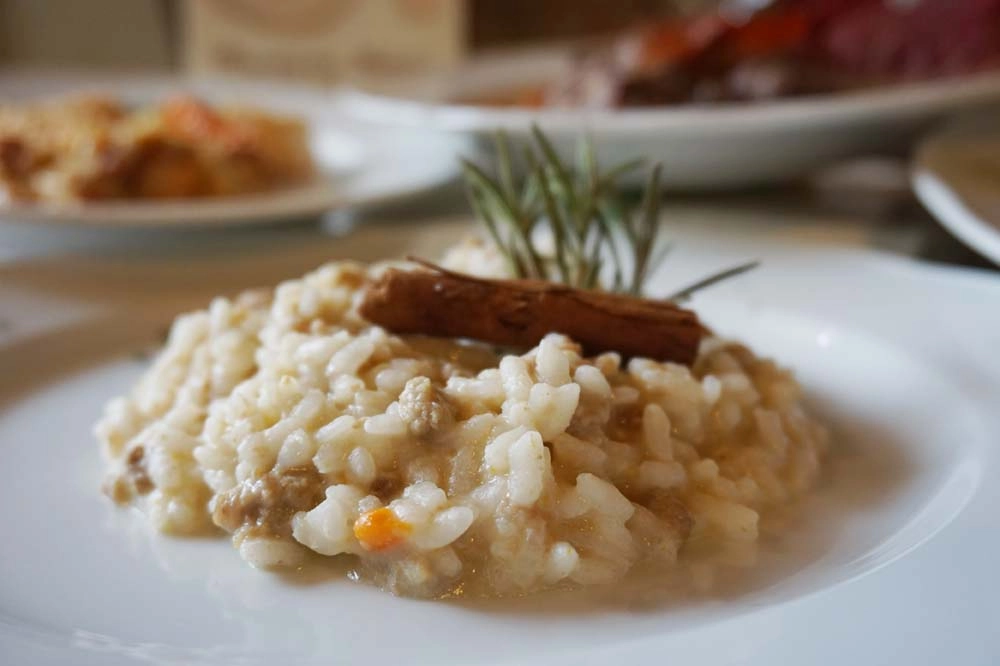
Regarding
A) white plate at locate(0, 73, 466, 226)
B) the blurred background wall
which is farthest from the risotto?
the blurred background wall

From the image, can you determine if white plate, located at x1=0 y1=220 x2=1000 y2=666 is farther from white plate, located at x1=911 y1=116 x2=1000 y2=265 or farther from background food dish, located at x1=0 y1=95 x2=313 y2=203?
background food dish, located at x1=0 y1=95 x2=313 y2=203

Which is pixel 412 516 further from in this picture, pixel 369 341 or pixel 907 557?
pixel 907 557

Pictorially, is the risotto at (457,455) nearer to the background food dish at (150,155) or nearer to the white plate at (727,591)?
the white plate at (727,591)


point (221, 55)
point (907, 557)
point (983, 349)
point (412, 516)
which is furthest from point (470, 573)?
point (221, 55)

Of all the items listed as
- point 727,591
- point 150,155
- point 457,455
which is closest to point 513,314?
point 457,455

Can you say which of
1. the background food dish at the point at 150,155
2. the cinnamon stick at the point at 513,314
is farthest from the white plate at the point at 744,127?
the cinnamon stick at the point at 513,314

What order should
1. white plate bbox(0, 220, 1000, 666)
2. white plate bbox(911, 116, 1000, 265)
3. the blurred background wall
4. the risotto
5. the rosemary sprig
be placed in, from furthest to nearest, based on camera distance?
the blurred background wall → white plate bbox(911, 116, 1000, 265) → the rosemary sprig → the risotto → white plate bbox(0, 220, 1000, 666)
